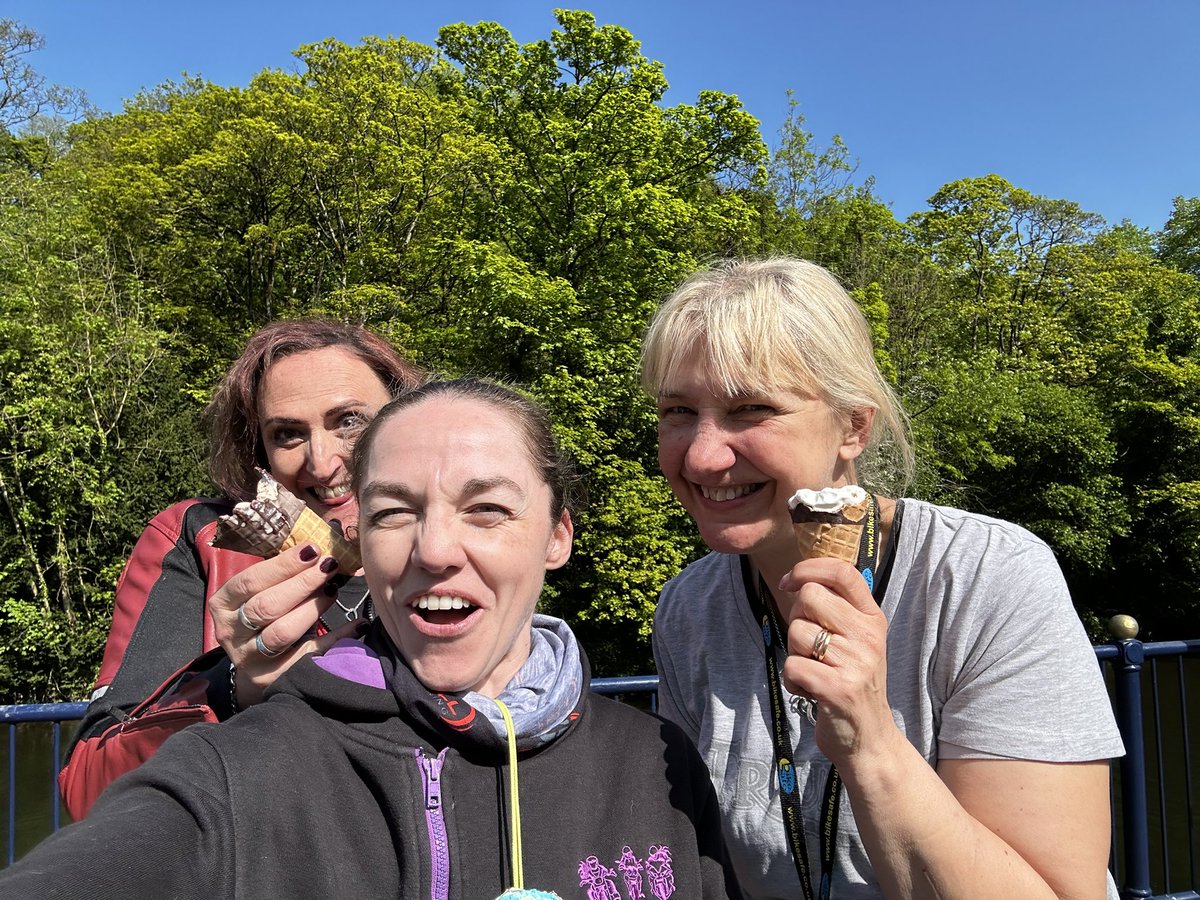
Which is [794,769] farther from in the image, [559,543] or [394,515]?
[394,515]

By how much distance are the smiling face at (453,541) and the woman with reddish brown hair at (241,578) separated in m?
0.23

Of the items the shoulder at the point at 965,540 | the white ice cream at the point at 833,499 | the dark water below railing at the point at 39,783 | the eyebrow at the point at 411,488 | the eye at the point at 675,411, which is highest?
the eye at the point at 675,411

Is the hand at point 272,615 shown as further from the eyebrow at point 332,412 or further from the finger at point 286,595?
the eyebrow at point 332,412

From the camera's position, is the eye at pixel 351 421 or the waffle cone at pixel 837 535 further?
the eye at pixel 351 421

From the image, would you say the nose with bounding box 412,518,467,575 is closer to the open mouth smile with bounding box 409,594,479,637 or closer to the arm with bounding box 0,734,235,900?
the open mouth smile with bounding box 409,594,479,637

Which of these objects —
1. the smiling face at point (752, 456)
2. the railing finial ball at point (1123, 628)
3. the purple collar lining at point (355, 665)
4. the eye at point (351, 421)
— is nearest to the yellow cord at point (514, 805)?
the purple collar lining at point (355, 665)

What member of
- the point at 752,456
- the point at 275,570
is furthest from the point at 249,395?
the point at 752,456

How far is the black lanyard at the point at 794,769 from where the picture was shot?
214cm

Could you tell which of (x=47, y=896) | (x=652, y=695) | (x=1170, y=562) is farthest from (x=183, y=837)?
(x=1170, y=562)

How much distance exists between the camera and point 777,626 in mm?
2406

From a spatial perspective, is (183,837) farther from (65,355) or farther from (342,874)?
(65,355)

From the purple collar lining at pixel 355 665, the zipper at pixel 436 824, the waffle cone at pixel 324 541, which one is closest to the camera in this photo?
the zipper at pixel 436 824

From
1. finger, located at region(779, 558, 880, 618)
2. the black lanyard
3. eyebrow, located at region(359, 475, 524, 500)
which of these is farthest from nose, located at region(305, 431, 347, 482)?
finger, located at region(779, 558, 880, 618)

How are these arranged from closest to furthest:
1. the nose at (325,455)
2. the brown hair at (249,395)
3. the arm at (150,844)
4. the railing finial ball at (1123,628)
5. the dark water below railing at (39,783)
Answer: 1. the arm at (150,844)
2. the nose at (325,455)
3. the brown hair at (249,395)
4. the dark water below railing at (39,783)
5. the railing finial ball at (1123,628)
